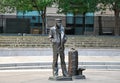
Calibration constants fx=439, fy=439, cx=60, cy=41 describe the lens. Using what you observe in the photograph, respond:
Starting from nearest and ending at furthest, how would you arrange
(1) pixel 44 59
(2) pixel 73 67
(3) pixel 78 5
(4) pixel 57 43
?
(4) pixel 57 43 → (2) pixel 73 67 → (1) pixel 44 59 → (3) pixel 78 5

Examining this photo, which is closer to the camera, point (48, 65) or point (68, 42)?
point (48, 65)

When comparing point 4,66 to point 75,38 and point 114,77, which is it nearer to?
point 114,77

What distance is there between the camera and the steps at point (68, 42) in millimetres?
30797

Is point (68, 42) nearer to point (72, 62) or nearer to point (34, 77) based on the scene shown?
point (34, 77)

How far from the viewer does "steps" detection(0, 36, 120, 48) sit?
101 ft

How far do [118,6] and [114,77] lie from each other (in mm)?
18177

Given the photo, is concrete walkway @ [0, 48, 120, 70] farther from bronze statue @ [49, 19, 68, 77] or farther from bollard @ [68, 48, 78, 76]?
bronze statue @ [49, 19, 68, 77]

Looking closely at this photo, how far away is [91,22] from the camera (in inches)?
1929

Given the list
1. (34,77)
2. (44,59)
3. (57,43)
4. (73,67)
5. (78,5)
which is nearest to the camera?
(57,43)

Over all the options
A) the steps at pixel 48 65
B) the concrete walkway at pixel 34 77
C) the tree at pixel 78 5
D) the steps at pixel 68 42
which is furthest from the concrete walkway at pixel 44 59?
the tree at pixel 78 5

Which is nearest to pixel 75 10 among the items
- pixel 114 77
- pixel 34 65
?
pixel 34 65

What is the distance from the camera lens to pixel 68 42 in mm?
31234

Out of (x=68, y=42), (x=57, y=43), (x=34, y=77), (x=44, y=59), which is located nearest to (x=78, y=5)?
(x=68, y=42)

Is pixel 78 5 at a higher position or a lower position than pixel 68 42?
higher
